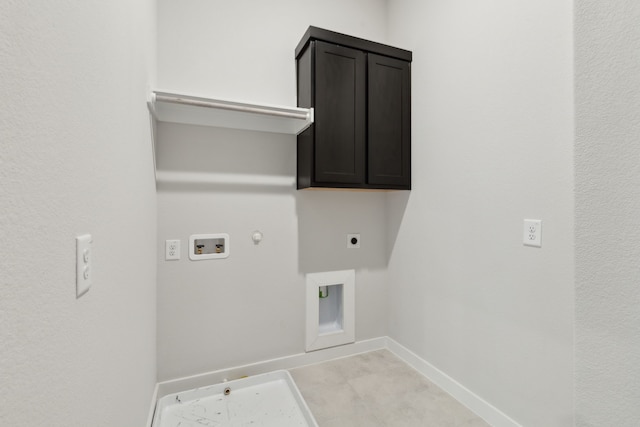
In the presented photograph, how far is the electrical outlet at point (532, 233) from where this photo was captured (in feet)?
4.26

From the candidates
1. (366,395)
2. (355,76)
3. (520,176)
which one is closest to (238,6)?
(355,76)

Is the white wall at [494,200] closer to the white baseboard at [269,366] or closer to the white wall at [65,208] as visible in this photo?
the white baseboard at [269,366]

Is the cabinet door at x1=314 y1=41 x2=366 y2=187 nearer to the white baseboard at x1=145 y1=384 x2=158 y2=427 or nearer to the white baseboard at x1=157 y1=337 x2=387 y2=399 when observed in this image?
the white baseboard at x1=157 y1=337 x2=387 y2=399

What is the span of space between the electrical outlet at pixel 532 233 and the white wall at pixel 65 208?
5.41ft

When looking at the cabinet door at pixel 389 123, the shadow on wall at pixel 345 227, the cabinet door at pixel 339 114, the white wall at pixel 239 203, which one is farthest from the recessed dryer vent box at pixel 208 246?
the cabinet door at pixel 389 123

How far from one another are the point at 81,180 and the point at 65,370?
1.25 feet

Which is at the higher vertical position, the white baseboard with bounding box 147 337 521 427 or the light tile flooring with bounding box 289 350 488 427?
the white baseboard with bounding box 147 337 521 427

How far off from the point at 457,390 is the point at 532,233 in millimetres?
1039

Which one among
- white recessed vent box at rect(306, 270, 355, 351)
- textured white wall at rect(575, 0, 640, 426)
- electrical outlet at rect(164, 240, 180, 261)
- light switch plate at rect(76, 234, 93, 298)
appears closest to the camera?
light switch plate at rect(76, 234, 93, 298)

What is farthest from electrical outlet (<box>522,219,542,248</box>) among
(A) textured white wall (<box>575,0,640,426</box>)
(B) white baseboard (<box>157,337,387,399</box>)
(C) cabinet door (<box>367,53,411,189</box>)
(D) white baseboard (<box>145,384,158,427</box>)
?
(D) white baseboard (<box>145,384,158,427</box>)

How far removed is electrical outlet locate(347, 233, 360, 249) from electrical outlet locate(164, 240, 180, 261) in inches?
46.6

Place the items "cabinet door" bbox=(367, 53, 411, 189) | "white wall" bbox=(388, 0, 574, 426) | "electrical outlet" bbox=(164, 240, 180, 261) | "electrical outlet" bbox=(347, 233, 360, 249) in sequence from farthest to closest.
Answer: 1. "electrical outlet" bbox=(347, 233, 360, 249)
2. "cabinet door" bbox=(367, 53, 411, 189)
3. "electrical outlet" bbox=(164, 240, 180, 261)
4. "white wall" bbox=(388, 0, 574, 426)

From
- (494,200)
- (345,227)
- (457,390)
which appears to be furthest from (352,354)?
(494,200)

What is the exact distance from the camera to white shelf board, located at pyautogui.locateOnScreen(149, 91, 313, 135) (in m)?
1.46
